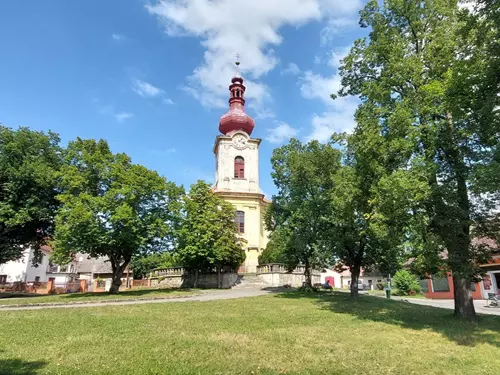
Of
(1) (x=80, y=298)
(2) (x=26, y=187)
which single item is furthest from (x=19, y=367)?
(2) (x=26, y=187)

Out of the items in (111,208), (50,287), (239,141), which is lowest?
(50,287)

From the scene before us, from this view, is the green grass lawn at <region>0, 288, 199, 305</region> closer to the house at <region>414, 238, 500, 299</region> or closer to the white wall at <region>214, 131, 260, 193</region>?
the white wall at <region>214, 131, 260, 193</region>

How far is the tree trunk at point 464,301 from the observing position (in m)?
12.4

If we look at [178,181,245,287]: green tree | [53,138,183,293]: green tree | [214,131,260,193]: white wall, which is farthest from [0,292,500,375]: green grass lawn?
[214,131,260,193]: white wall

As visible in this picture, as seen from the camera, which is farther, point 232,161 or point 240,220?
point 232,161

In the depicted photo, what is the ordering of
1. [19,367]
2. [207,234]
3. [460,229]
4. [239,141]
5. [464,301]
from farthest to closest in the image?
1. [239,141]
2. [207,234]
3. [464,301]
4. [460,229]
5. [19,367]

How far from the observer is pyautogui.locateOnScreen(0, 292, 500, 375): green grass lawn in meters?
6.36

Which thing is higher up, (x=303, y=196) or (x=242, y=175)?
(x=242, y=175)

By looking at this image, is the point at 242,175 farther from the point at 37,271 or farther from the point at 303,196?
the point at 37,271

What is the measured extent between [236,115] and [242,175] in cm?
841

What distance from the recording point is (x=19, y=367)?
241 inches

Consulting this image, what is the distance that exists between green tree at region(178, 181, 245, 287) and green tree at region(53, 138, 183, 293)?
2.68 meters

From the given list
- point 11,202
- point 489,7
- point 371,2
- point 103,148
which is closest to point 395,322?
point 489,7

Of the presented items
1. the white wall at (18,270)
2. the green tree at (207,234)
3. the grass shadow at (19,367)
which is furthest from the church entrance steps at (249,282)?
the white wall at (18,270)
